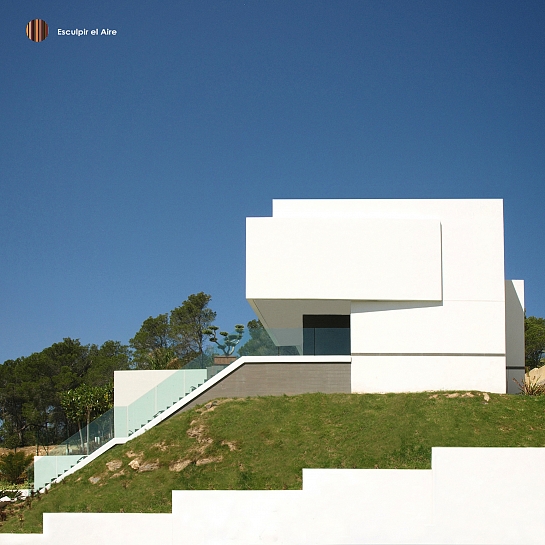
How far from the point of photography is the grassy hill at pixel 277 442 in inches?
735

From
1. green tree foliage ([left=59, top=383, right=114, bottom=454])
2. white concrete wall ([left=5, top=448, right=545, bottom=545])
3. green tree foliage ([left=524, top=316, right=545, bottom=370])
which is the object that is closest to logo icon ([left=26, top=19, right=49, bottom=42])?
green tree foliage ([left=59, top=383, right=114, bottom=454])

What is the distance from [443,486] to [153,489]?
8.61m

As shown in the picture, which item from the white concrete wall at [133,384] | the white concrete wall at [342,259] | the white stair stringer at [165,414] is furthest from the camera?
the white concrete wall at [133,384]

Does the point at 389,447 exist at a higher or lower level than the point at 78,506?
higher

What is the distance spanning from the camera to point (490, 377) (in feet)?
78.0

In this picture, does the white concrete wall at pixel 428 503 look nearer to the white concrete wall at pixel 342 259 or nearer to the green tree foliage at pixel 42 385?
the white concrete wall at pixel 342 259

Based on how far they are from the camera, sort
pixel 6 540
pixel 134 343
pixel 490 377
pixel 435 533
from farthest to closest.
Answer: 1. pixel 134 343
2. pixel 490 377
3. pixel 6 540
4. pixel 435 533

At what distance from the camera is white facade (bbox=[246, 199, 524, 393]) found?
23.5 metres

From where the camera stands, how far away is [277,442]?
20109mm

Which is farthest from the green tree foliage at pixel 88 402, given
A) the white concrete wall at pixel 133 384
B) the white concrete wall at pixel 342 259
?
the white concrete wall at pixel 342 259

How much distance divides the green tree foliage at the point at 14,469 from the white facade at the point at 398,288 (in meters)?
13.2

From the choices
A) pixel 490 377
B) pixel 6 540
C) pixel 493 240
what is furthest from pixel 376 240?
pixel 6 540

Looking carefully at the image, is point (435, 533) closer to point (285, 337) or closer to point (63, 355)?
point (285, 337)

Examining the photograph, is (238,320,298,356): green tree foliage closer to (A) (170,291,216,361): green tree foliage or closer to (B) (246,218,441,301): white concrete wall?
(B) (246,218,441,301): white concrete wall
